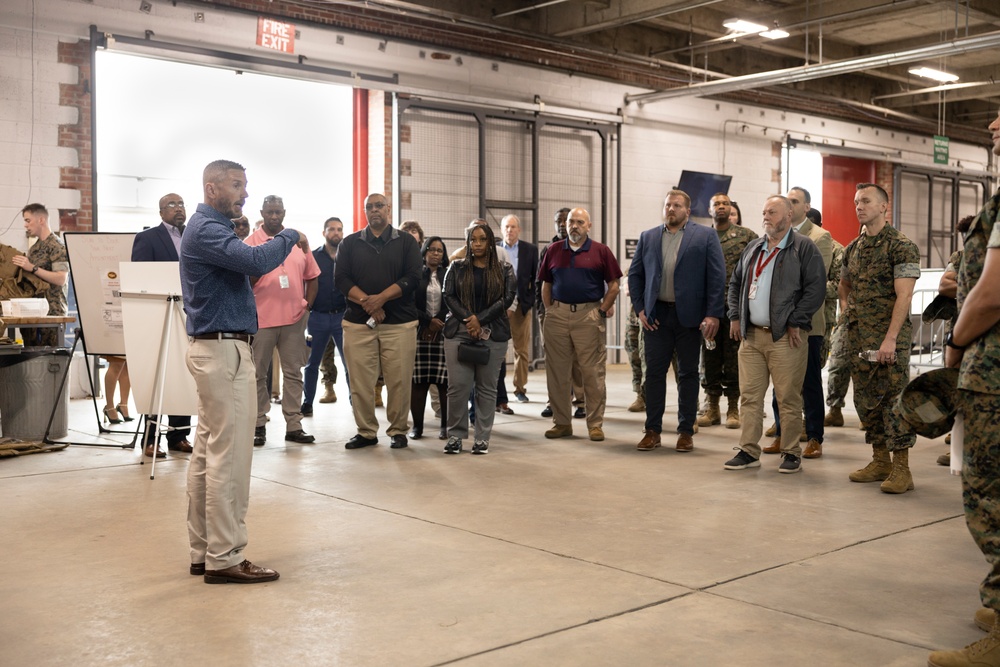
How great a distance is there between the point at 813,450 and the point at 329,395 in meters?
4.77

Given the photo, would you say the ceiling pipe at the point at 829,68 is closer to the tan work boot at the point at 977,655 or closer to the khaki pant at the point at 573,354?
the khaki pant at the point at 573,354

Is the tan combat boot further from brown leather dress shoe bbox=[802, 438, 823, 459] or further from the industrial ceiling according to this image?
the industrial ceiling

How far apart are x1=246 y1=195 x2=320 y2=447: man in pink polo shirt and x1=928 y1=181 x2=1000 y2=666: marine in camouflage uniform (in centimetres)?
474

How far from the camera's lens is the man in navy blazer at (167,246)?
633cm

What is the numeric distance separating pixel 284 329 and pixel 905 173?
1575 cm

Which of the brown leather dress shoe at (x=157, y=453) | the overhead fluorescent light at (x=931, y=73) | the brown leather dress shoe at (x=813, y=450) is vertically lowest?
the brown leather dress shoe at (x=157, y=453)

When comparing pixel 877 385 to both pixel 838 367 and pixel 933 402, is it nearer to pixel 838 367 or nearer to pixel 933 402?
pixel 838 367

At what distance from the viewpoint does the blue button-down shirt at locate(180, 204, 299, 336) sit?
3.62 metres

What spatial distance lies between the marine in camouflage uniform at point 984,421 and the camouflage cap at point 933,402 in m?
0.08

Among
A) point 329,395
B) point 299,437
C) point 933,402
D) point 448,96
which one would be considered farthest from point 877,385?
point 448,96

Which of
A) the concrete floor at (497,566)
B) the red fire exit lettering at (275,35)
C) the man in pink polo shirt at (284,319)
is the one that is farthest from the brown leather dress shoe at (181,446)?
the red fire exit lettering at (275,35)

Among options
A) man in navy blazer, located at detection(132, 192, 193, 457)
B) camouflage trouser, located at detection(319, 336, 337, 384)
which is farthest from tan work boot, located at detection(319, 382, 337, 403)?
man in navy blazer, located at detection(132, 192, 193, 457)

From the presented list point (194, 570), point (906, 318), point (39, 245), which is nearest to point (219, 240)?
point (194, 570)

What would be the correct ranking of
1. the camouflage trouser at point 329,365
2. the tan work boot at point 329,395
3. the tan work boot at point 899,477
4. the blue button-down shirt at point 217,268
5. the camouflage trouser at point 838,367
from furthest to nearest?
the camouflage trouser at point 329,365, the tan work boot at point 329,395, the camouflage trouser at point 838,367, the tan work boot at point 899,477, the blue button-down shirt at point 217,268
